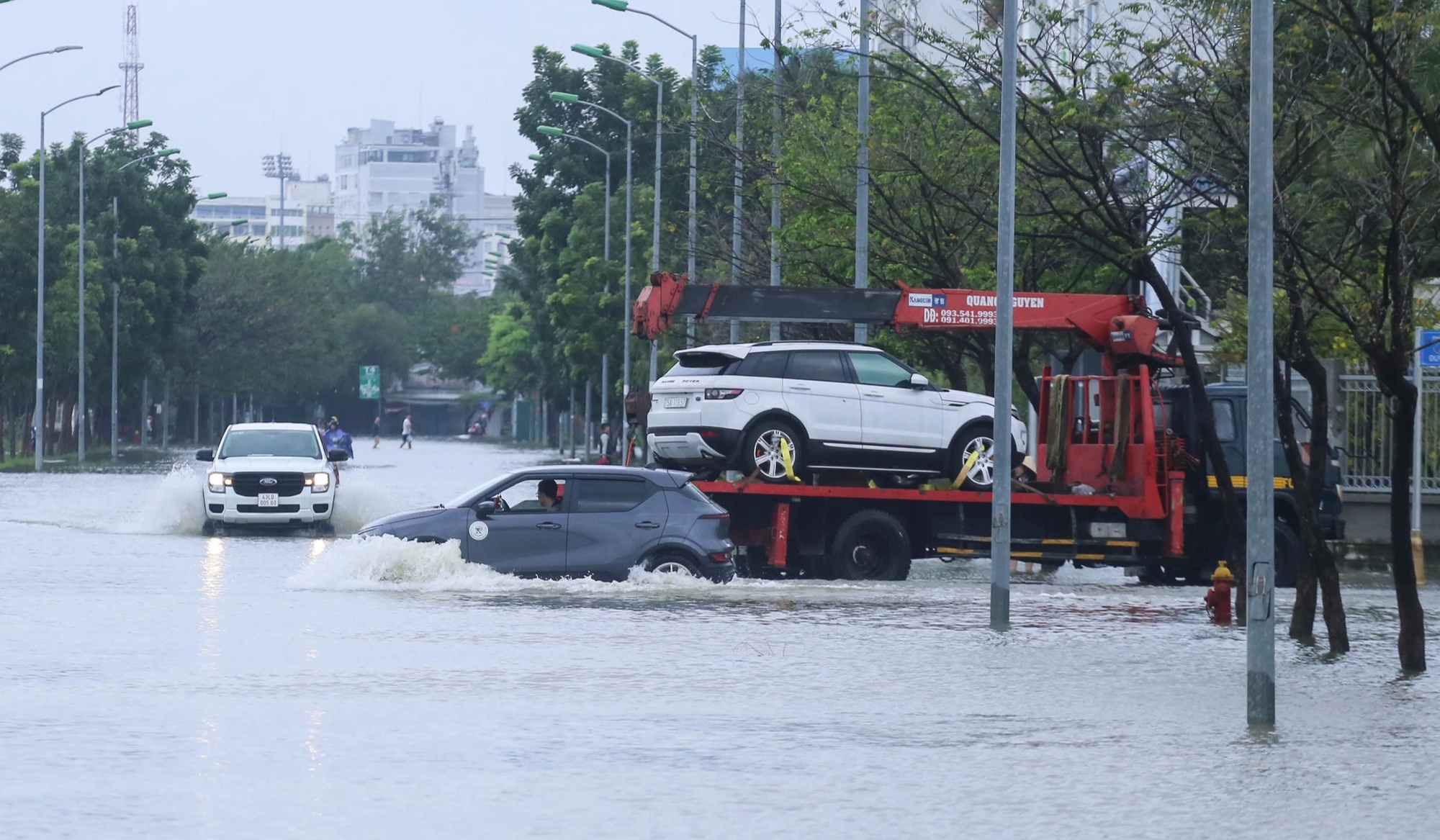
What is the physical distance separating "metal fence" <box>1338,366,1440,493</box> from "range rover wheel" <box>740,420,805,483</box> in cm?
931

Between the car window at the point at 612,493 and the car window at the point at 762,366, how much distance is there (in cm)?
290

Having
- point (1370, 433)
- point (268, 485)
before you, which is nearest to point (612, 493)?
point (268, 485)

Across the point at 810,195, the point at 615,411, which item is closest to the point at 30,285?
the point at 615,411

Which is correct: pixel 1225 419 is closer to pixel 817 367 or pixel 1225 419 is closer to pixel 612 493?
pixel 817 367

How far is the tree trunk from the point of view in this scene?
15.1 m

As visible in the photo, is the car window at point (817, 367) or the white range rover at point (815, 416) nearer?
the white range rover at point (815, 416)

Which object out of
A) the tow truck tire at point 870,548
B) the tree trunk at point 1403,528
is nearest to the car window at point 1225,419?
the tow truck tire at point 870,548

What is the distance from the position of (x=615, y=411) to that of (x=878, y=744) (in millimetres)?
64213

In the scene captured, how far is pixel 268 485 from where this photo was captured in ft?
96.5

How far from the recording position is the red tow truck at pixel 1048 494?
2291cm

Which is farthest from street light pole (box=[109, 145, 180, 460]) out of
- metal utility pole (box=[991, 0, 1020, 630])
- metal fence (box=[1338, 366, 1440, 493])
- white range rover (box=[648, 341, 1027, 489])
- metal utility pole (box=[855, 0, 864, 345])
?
metal utility pole (box=[991, 0, 1020, 630])

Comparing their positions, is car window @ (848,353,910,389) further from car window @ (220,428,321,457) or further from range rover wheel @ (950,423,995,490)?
car window @ (220,428,321,457)

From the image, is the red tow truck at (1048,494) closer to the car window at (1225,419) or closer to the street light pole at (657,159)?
the car window at (1225,419)

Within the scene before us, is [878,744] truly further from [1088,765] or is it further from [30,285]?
[30,285]
